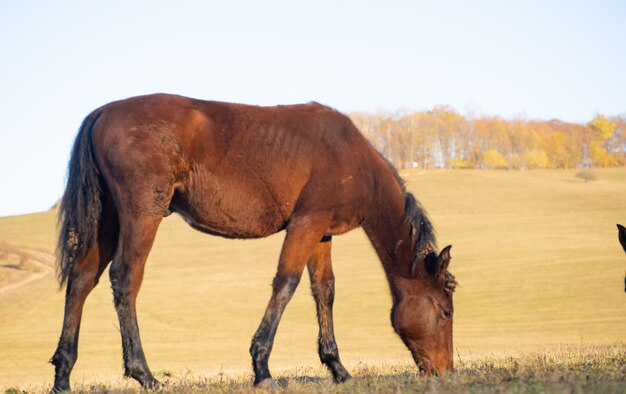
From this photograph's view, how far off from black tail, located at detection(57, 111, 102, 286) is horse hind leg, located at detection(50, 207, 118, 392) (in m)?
0.10

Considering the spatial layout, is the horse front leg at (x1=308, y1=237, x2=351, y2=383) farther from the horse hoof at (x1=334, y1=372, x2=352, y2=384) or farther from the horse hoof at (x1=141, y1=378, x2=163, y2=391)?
the horse hoof at (x1=141, y1=378, x2=163, y2=391)

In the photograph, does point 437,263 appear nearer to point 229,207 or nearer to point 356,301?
point 229,207

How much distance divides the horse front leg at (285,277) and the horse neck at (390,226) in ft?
2.42

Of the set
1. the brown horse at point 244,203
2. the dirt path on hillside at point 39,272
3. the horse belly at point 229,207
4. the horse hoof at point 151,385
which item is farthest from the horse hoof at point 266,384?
the dirt path on hillside at point 39,272

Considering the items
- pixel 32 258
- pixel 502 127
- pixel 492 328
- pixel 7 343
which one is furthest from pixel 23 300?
pixel 502 127

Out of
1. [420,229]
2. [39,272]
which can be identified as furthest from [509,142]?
[420,229]

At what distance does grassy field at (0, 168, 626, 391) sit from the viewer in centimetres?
2581

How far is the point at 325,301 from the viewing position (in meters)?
8.12

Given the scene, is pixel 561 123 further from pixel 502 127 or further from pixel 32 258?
pixel 32 258

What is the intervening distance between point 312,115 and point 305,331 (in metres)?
24.7

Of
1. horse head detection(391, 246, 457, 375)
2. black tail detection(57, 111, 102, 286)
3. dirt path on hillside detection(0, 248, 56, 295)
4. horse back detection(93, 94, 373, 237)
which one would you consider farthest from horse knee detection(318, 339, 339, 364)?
dirt path on hillside detection(0, 248, 56, 295)

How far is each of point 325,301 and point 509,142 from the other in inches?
4657

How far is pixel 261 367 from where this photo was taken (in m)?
7.02

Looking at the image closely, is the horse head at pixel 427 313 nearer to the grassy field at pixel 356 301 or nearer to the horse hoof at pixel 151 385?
the grassy field at pixel 356 301
